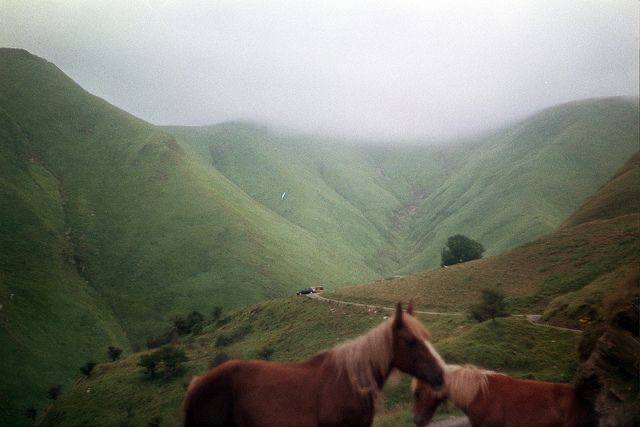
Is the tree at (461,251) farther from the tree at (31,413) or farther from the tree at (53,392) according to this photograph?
the tree at (31,413)

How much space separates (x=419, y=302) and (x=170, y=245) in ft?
322

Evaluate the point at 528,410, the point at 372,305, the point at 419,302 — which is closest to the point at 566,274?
the point at 419,302

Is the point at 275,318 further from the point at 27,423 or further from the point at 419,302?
the point at 27,423

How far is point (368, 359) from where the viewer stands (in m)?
6.72

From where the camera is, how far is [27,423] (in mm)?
60219

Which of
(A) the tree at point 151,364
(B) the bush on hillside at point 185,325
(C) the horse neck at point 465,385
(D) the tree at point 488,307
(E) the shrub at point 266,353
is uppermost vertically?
(C) the horse neck at point 465,385

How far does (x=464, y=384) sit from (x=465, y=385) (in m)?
0.03

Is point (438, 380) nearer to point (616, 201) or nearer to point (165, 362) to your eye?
point (165, 362)

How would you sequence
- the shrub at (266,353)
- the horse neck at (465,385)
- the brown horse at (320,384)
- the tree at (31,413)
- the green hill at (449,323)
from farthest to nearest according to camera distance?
1. the tree at (31,413)
2. the shrub at (266,353)
3. the green hill at (449,323)
4. the horse neck at (465,385)
5. the brown horse at (320,384)

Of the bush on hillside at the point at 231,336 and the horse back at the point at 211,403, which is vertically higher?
the horse back at the point at 211,403

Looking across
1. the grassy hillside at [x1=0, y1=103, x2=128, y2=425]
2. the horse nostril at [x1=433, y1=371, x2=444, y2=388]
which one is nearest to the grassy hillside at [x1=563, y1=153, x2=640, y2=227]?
the horse nostril at [x1=433, y1=371, x2=444, y2=388]

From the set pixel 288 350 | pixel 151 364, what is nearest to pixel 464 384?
pixel 288 350

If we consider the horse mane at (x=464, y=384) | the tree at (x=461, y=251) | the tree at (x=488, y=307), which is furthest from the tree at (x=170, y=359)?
the tree at (x=461, y=251)

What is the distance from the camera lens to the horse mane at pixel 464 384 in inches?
363
